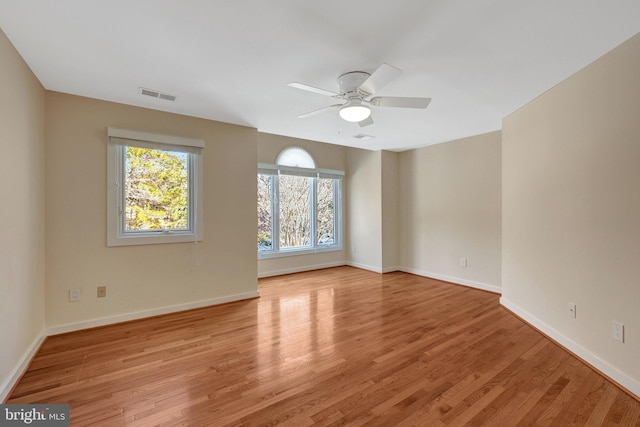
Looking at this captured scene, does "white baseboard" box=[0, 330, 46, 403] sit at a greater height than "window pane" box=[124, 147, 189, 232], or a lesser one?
lesser

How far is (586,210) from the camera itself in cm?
226

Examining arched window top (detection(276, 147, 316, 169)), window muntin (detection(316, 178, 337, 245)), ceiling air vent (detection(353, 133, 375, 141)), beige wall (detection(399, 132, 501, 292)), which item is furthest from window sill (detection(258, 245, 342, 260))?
ceiling air vent (detection(353, 133, 375, 141))

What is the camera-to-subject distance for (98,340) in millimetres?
2635

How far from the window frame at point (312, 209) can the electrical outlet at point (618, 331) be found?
4.22 metres

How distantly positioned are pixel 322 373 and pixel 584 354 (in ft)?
6.68

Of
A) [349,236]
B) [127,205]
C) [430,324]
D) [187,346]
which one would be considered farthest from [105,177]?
[349,236]

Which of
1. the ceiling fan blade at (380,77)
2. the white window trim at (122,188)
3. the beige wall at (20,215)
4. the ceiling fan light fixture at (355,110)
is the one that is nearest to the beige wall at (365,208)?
the ceiling fan light fixture at (355,110)

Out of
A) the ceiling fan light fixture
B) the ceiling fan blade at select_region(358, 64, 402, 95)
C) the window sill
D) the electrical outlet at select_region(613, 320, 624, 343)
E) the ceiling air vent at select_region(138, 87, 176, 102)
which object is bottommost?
the electrical outlet at select_region(613, 320, 624, 343)

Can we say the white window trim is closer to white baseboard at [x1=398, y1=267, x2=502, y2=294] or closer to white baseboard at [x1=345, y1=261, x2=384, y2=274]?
white baseboard at [x1=345, y1=261, x2=384, y2=274]

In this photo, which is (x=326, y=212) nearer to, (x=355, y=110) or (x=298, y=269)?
(x=298, y=269)

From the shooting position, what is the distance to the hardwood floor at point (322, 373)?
1.69 m

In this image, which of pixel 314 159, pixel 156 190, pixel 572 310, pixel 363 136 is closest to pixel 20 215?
pixel 156 190

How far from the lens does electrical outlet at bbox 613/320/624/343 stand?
1974 millimetres

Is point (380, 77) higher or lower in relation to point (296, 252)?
higher
